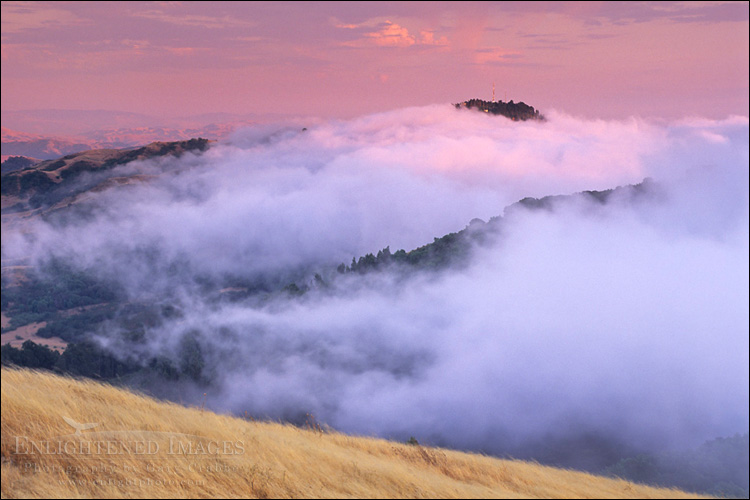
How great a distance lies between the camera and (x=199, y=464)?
30.8 feet

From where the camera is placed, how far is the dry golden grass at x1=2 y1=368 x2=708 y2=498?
857 cm

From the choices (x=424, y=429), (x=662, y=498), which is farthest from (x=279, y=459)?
(x=424, y=429)

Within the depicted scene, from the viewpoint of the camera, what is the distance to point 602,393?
433 ft

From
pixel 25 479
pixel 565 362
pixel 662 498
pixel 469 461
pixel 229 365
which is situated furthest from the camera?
pixel 565 362

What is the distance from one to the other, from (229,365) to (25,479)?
6486 inches

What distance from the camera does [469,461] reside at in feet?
40.0

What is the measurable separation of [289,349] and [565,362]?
95.5 meters

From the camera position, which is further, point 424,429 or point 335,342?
point 335,342

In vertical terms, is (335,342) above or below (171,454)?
below

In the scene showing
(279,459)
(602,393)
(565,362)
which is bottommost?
(565,362)

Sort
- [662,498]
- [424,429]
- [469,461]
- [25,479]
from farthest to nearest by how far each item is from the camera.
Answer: [424,429]
[469,461]
[662,498]
[25,479]

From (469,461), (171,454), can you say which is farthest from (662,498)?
(171,454)

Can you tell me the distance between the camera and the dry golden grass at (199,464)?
337 inches

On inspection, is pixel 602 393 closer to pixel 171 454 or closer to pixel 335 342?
pixel 335 342
